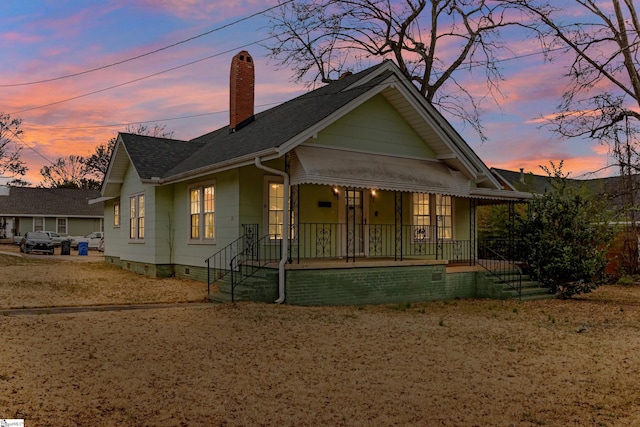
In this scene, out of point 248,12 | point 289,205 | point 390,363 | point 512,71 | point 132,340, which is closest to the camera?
point 390,363

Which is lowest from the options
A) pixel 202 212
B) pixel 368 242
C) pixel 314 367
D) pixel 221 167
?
pixel 314 367

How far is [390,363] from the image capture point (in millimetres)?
7109

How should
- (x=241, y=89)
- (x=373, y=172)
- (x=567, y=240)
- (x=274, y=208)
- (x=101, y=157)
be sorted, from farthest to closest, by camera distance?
1. (x=101, y=157)
2. (x=241, y=89)
3. (x=567, y=240)
4. (x=274, y=208)
5. (x=373, y=172)

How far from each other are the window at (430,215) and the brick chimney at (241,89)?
6.67 metres

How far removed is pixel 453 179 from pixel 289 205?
521 centimetres

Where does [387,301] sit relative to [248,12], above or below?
below

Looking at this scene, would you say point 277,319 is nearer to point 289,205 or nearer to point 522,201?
point 289,205

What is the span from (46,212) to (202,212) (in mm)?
35159

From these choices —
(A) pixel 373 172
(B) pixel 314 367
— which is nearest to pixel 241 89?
(A) pixel 373 172

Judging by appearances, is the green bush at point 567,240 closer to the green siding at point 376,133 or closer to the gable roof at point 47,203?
the green siding at point 376,133

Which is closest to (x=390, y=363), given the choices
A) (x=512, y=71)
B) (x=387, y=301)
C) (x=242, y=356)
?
(x=242, y=356)

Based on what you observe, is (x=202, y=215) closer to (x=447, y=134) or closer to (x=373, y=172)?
(x=373, y=172)

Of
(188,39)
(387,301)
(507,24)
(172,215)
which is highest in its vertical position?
(507,24)

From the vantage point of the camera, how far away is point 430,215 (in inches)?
680
